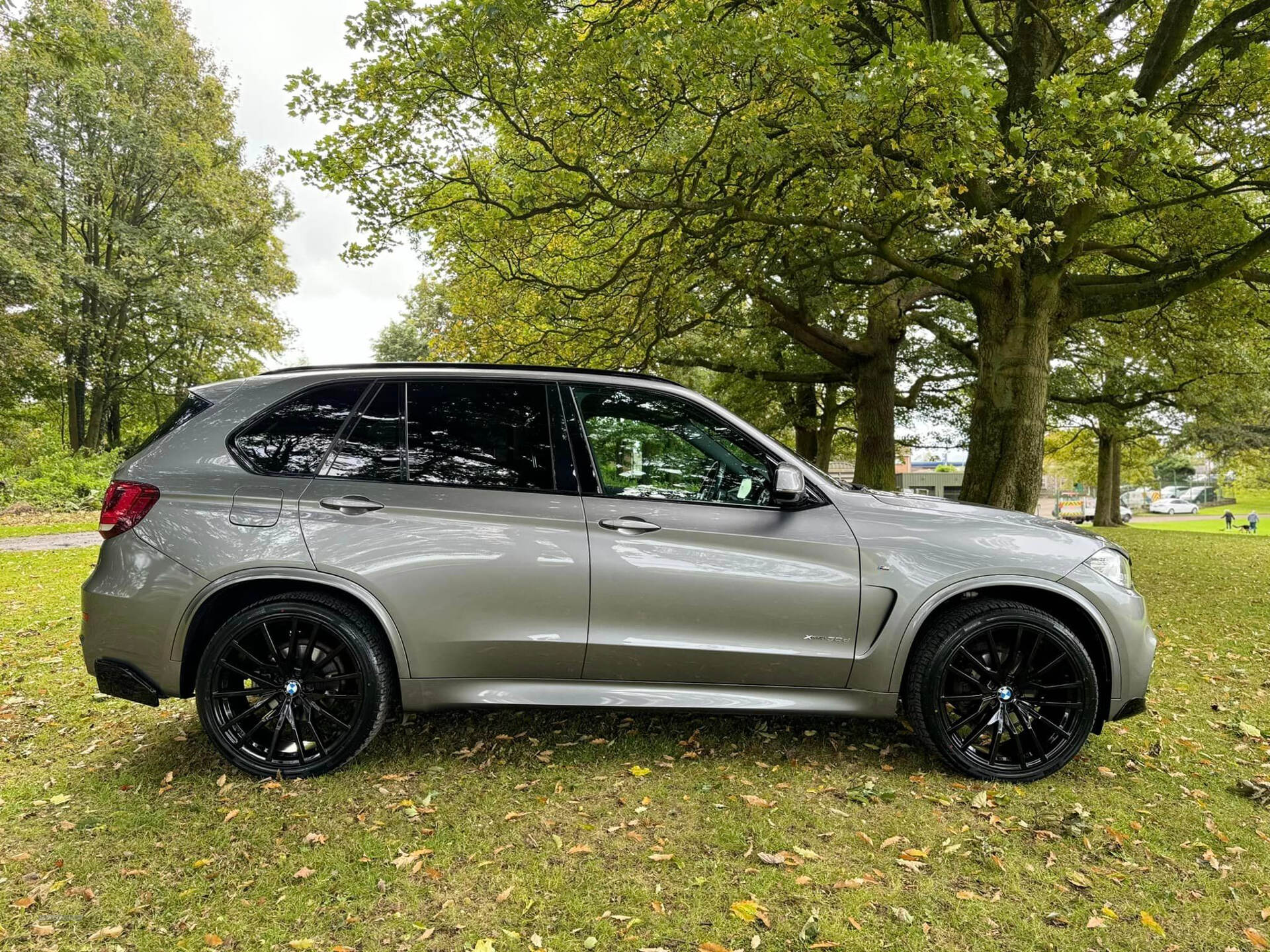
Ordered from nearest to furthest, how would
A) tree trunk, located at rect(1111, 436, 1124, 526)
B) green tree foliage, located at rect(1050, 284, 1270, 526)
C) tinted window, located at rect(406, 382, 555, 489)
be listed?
1. tinted window, located at rect(406, 382, 555, 489)
2. green tree foliage, located at rect(1050, 284, 1270, 526)
3. tree trunk, located at rect(1111, 436, 1124, 526)

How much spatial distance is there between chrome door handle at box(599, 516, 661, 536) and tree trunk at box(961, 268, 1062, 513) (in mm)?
5925

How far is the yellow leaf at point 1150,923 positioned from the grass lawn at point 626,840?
0.4 inches

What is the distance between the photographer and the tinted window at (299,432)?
10.7 ft

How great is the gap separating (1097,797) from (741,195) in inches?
247

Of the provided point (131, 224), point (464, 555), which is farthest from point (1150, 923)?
point (131, 224)

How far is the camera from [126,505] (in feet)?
10.3

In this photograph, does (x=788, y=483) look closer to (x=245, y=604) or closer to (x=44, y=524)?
(x=245, y=604)

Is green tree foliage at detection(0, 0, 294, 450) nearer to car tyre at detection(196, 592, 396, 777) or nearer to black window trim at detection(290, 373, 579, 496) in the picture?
black window trim at detection(290, 373, 579, 496)

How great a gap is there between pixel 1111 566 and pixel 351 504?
3.59 meters

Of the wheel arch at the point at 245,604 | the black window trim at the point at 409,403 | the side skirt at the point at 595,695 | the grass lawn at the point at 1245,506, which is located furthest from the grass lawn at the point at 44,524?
the grass lawn at the point at 1245,506

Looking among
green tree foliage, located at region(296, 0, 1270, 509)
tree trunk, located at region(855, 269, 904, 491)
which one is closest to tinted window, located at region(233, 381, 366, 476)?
green tree foliage, located at region(296, 0, 1270, 509)

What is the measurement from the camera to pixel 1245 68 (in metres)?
7.00

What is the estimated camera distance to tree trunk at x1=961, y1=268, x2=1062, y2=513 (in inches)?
303

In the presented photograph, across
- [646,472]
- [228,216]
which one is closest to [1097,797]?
[646,472]
